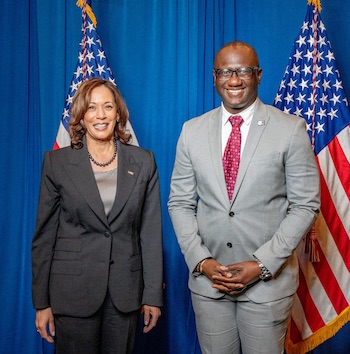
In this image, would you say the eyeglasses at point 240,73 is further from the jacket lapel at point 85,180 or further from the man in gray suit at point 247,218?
the jacket lapel at point 85,180

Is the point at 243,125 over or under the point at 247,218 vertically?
over

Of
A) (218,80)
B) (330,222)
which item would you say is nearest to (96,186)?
(218,80)

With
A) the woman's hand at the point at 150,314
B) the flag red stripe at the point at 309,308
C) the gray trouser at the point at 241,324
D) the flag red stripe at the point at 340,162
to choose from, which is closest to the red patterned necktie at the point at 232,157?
the gray trouser at the point at 241,324

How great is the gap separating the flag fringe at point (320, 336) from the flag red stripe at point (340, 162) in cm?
66

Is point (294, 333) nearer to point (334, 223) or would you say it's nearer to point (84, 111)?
point (334, 223)

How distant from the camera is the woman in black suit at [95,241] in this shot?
2.06m

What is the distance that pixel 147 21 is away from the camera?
10.8 feet

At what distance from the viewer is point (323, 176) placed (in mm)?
2836

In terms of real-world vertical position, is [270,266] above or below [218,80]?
below

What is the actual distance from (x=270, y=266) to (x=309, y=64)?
54.2 inches

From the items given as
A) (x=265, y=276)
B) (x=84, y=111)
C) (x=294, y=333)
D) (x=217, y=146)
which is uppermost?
(x=84, y=111)

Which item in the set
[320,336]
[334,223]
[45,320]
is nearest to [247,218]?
[45,320]

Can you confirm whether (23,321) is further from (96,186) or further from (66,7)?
(66,7)

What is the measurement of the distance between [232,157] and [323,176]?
951 mm
